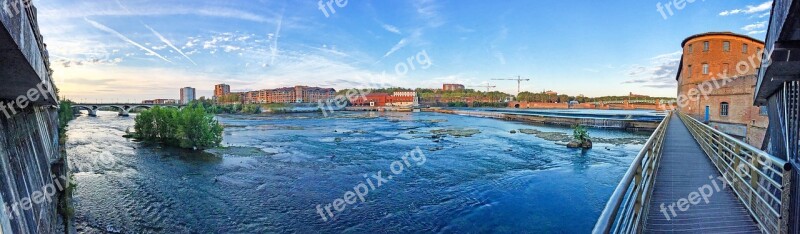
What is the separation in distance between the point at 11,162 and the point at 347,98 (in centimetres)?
13940

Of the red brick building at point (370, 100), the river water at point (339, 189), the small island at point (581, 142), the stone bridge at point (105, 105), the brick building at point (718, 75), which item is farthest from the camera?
the red brick building at point (370, 100)

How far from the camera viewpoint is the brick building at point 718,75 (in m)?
22.6

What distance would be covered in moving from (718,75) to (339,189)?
31.6 metres

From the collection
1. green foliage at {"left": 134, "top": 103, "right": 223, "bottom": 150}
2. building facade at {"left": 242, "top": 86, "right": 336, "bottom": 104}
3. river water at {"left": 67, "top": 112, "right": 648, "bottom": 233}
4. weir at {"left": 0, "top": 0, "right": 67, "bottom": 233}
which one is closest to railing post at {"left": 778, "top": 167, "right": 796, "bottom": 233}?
weir at {"left": 0, "top": 0, "right": 67, "bottom": 233}

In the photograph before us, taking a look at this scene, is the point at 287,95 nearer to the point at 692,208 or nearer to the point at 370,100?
the point at 370,100

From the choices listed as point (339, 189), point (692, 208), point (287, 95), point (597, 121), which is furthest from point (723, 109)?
point (287, 95)

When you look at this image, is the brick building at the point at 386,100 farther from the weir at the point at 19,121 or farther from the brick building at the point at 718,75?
the weir at the point at 19,121

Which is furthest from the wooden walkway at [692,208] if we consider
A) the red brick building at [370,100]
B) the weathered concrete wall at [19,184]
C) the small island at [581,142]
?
the red brick building at [370,100]

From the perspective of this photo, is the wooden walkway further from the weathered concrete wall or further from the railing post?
the weathered concrete wall

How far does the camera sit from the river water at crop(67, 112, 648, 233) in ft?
36.6

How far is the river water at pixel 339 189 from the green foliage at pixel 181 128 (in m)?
1.84

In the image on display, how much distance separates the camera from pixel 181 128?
2611 cm

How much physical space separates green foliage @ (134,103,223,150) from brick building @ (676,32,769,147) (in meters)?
33.4

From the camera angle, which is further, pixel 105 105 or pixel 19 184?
pixel 105 105
